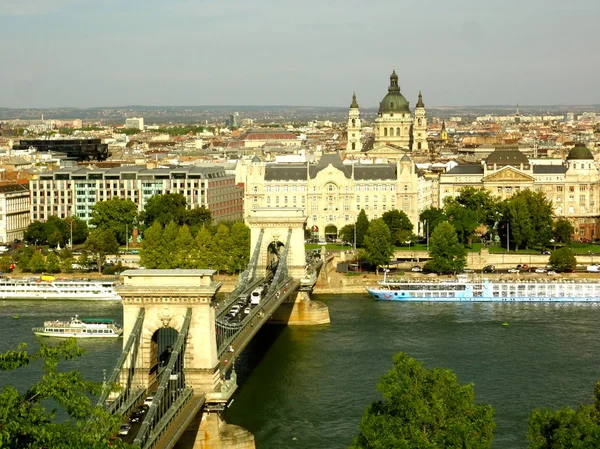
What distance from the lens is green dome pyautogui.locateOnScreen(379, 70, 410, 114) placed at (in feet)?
227

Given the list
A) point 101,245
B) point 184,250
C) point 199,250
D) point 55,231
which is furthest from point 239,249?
point 55,231

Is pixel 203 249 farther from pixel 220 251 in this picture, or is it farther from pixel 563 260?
pixel 563 260

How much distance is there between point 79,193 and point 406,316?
64.6 ft

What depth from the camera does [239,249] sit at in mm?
36312

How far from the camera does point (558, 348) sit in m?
25.2

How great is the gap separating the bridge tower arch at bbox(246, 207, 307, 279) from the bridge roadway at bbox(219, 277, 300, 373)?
775 mm

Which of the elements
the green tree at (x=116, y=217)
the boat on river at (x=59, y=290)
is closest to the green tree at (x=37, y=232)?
the green tree at (x=116, y=217)

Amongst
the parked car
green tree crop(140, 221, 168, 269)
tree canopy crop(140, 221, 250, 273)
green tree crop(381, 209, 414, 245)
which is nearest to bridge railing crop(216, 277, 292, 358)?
the parked car

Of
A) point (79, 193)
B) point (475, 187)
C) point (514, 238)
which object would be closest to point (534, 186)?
A: point (475, 187)

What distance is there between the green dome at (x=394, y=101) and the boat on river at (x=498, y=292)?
36.4m

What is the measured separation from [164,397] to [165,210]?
2757 centimetres

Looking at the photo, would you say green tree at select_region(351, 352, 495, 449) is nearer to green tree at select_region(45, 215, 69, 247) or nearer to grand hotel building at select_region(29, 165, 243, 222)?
green tree at select_region(45, 215, 69, 247)

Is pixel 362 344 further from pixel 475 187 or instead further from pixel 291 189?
pixel 475 187

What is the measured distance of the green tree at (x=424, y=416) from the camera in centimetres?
1421
